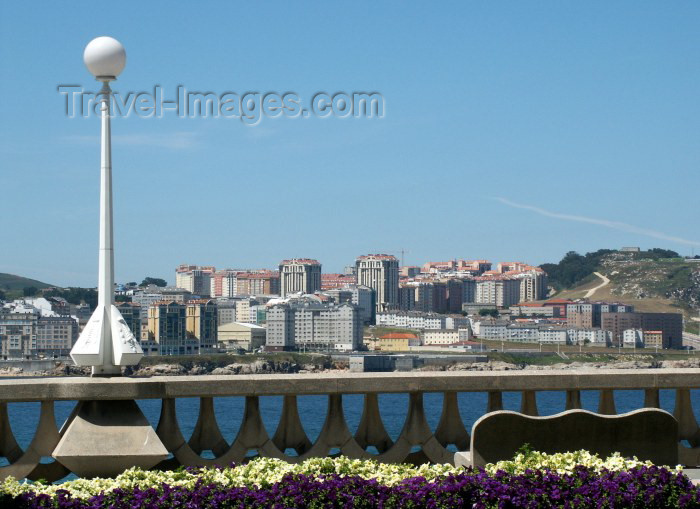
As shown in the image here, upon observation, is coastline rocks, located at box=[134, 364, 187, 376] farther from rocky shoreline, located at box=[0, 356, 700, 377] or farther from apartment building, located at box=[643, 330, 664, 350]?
apartment building, located at box=[643, 330, 664, 350]

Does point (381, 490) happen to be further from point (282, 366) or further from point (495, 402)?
point (282, 366)

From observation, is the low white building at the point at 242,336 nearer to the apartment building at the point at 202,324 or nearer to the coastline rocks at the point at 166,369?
the apartment building at the point at 202,324

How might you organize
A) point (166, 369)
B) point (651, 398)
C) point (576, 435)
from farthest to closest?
1. point (166, 369)
2. point (651, 398)
3. point (576, 435)

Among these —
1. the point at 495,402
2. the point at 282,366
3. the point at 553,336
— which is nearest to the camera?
the point at 495,402

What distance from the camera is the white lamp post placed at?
9.16 m

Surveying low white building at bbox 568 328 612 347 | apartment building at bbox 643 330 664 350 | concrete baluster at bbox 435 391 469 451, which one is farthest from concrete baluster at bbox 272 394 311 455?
low white building at bbox 568 328 612 347

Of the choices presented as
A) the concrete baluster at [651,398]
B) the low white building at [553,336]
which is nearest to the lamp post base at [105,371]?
the concrete baluster at [651,398]

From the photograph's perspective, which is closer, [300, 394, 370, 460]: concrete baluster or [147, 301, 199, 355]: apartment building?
[300, 394, 370, 460]: concrete baluster

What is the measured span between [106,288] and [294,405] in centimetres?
182

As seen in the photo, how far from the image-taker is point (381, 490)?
699cm

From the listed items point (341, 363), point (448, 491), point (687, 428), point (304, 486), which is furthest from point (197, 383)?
point (341, 363)

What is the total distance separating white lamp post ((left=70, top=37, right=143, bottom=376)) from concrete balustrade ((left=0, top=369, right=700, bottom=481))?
52 centimetres

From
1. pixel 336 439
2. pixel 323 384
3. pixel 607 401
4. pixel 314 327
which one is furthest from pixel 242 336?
pixel 323 384

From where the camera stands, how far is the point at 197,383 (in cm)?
856
